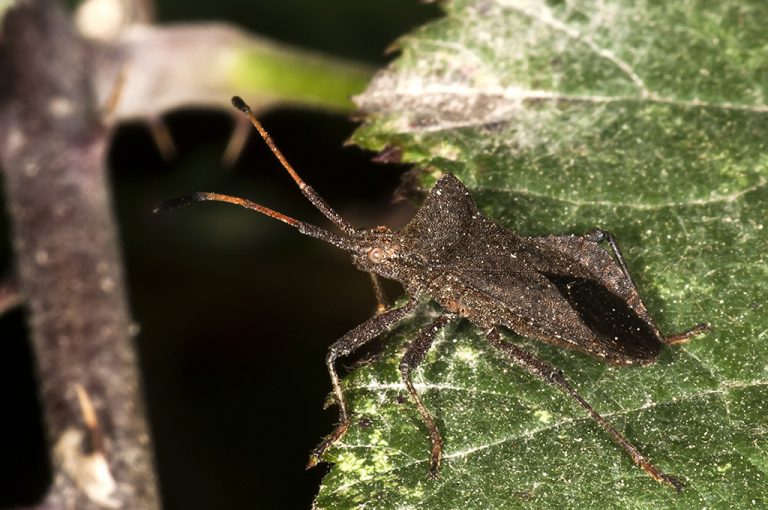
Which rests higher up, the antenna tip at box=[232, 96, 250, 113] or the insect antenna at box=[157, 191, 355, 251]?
the antenna tip at box=[232, 96, 250, 113]

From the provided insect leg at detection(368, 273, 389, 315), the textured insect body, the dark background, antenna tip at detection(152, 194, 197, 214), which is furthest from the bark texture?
the dark background

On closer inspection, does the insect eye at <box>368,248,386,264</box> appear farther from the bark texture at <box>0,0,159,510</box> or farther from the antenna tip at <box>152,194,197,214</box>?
the bark texture at <box>0,0,159,510</box>

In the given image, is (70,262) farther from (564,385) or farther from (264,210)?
(564,385)

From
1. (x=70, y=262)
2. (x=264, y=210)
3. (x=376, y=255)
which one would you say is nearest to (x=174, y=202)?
(x=264, y=210)

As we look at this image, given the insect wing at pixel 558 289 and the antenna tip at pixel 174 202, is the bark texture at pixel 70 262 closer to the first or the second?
the antenna tip at pixel 174 202

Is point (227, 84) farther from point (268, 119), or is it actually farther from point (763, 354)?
point (763, 354)

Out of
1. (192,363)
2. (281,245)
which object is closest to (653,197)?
(281,245)
